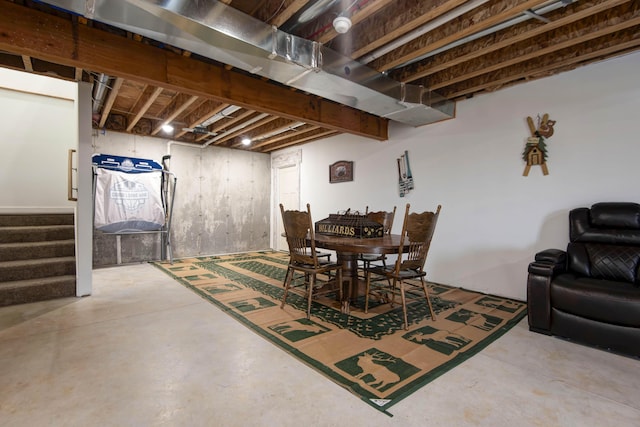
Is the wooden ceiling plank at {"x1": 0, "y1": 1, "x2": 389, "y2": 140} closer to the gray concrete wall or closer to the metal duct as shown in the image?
the metal duct

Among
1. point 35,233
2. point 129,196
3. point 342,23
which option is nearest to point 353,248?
point 342,23

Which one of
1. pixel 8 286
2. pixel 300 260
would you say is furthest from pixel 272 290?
pixel 8 286

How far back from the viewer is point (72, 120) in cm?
546

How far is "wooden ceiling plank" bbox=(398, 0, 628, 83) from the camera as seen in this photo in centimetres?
233

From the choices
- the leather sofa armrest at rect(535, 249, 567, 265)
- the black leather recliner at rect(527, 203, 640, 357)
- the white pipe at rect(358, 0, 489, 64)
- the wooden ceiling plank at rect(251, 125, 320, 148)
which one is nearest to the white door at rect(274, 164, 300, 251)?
the wooden ceiling plank at rect(251, 125, 320, 148)

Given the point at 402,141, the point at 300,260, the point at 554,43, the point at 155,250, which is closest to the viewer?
the point at 554,43

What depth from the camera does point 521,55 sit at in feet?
9.84

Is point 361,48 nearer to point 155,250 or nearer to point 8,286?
point 8,286

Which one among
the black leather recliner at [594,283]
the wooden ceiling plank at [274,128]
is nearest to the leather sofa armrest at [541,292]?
the black leather recliner at [594,283]

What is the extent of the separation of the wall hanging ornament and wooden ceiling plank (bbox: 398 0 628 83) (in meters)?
1.11

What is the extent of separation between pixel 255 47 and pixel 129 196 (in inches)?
177

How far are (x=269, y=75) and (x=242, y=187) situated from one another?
4.93m

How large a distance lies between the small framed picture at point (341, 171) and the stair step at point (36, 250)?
4.49 m

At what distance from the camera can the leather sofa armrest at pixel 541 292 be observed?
2656 millimetres
